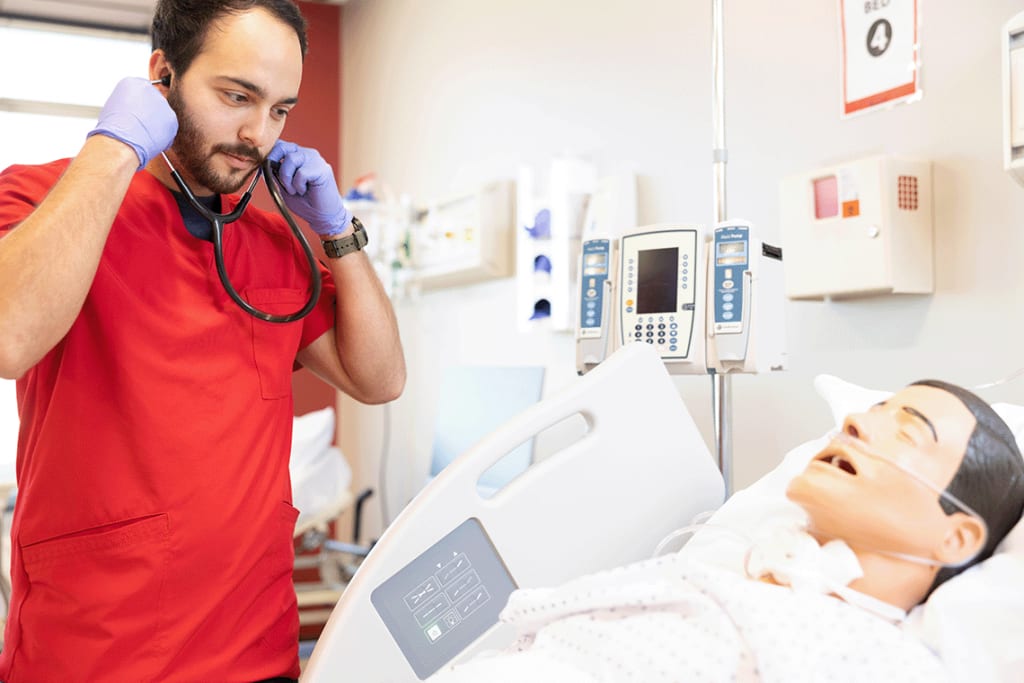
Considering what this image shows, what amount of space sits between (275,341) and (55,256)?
37cm

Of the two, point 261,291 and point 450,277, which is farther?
point 450,277

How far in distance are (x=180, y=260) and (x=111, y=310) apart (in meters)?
0.12

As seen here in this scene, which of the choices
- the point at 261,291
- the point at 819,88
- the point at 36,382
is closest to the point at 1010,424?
the point at 819,88

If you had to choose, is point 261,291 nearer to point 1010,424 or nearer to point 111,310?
point 111,310

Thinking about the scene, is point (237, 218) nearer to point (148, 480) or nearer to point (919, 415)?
point (148, 480)

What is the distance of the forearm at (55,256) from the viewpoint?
1.13 m

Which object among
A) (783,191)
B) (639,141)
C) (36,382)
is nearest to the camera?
(36,382)

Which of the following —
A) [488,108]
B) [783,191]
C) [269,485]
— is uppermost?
[488,108]

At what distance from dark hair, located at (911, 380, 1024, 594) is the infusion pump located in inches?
17.9

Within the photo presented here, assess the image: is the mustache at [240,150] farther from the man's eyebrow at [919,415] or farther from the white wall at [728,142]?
the white wall at [728,142]

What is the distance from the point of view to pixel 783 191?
73.3 inches

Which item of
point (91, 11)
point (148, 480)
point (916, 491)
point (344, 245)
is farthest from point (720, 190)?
point (91, 11)

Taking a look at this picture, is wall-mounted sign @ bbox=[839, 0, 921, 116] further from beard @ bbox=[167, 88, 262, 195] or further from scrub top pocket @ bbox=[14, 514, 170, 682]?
scrub top pocket @ bbox=[14, 514, 170, 682]

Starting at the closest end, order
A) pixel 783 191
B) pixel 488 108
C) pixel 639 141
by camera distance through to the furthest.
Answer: pixel 783 191 → pixel 639 141 → pixel 488 108
